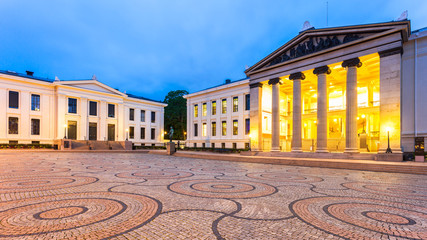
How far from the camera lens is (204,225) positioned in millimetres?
3811

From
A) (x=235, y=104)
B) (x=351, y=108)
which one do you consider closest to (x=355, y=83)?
(x=351, y=108)

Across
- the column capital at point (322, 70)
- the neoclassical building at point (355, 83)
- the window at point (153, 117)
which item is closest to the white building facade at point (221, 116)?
the neoclassical building at point (355, 83)

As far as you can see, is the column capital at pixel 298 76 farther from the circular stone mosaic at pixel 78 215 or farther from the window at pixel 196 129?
the window at pixel 196 129

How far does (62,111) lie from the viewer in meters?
37.8

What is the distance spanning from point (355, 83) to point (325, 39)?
5674 millimetres

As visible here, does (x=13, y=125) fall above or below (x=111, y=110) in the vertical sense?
below

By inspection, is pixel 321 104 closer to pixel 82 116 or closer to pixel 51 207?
pixel 51 207

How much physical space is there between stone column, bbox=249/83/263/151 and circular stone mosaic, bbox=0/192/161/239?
78.5 feet

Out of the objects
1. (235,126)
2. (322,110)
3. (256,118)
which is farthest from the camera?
(235,126)

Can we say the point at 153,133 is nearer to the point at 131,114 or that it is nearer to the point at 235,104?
the point at 131,114

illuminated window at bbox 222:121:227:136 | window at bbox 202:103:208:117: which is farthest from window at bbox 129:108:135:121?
illuminated window at bbox 222:121:227:136

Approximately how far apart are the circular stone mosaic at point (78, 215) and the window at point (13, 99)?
40.7 meters

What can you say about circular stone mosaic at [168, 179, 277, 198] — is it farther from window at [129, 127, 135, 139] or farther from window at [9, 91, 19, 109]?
window at [129, 127, 135, 139]

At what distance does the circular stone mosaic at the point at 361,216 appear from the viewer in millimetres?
3641
